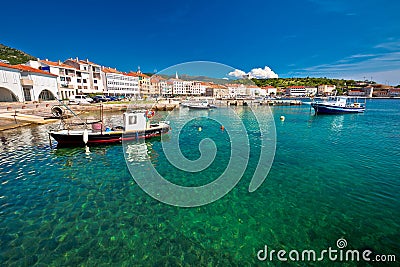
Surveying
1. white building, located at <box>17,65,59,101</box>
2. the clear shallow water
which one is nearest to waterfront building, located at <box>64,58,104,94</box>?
white building, located at <box>17,65,59,101</box>

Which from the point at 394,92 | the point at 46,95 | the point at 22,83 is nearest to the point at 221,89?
the point at 22,83

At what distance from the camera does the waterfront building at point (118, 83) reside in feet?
270

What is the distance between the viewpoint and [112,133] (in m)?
17.9

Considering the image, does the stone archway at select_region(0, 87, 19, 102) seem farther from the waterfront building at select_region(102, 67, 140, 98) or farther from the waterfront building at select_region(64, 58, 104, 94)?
the waterfront building at select_region(102, 67, 140, 98)

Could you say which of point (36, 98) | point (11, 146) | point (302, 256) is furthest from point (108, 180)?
point (36, 98)

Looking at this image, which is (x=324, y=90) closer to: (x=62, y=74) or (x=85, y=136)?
(x=62, y=74)

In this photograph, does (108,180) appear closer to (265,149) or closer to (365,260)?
(365,260)

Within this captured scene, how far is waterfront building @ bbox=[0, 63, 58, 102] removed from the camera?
122 ft

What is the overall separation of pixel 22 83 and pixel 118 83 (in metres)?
50.7

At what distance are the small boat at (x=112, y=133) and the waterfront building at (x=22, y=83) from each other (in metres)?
32.7

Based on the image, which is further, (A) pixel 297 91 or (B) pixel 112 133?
(A) pixel 297 91

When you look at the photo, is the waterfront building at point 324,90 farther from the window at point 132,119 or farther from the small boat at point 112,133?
the window at point 132,119

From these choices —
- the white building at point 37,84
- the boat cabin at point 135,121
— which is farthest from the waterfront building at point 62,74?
the boat cabin at point 135,121

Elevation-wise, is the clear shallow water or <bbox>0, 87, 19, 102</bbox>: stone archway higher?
<bbox>0, 87, 19, 102</bbox>: stone archway
